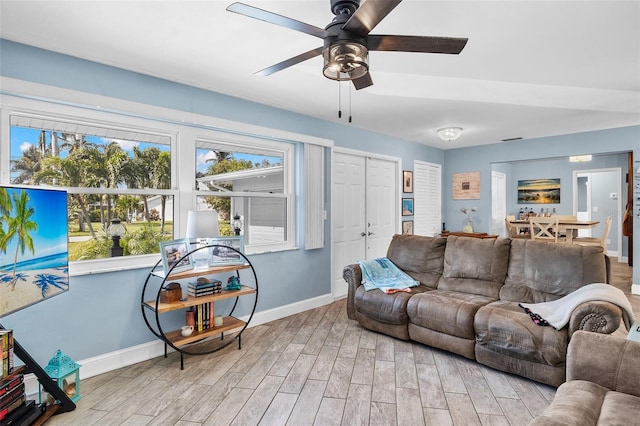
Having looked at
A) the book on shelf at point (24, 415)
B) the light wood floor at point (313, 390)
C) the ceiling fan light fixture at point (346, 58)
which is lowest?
the light wood floor at point (313, 390)

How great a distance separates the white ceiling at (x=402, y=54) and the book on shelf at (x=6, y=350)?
184 centimetres

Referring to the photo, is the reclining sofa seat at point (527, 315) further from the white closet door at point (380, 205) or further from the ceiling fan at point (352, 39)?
the white closet door at point (380, 205)

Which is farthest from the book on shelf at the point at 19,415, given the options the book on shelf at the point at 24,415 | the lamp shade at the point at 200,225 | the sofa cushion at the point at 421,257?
the sofa cushion at the point at 421,257

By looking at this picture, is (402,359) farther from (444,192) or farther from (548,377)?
(444,192)

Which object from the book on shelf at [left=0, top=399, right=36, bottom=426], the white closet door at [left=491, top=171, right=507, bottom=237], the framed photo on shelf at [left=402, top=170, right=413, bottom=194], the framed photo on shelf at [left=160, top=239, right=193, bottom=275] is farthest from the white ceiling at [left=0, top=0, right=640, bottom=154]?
the white closet door at [left=491, top=171, right=507, bottom=237]

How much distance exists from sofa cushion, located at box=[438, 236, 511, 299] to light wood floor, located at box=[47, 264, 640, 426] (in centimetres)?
70

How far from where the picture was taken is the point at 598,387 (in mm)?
1620

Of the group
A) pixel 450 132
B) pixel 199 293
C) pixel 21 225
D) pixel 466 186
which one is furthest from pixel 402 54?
pixel 466 186

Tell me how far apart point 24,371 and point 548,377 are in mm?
3246

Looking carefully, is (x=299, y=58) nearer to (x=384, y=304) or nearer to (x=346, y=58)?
(x=346, y=58)

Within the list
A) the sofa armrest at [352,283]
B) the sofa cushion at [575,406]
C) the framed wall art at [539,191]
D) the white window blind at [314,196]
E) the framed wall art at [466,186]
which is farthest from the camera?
the framed wall art at [539,191]

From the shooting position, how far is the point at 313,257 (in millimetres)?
4324

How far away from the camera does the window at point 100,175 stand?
252 centimetres

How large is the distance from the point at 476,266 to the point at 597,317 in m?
1.20
